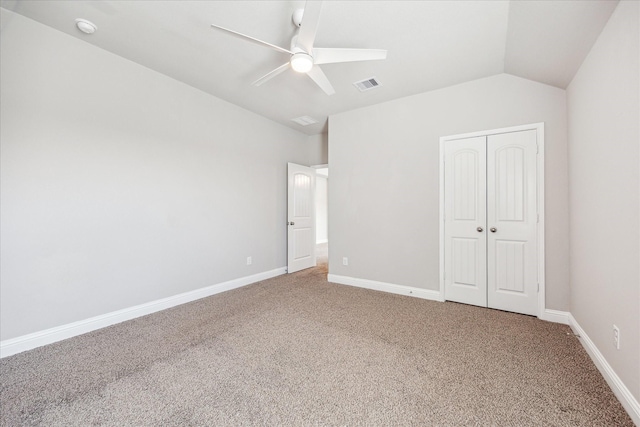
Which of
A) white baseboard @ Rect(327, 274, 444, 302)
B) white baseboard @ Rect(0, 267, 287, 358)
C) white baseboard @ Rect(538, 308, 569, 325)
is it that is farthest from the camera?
white baseboard @ Rect(327, 274, 444, 302)

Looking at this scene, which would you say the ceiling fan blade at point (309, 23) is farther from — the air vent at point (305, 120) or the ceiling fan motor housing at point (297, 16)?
the air vent at point (305, 120)

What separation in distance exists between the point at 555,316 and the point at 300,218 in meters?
3.85

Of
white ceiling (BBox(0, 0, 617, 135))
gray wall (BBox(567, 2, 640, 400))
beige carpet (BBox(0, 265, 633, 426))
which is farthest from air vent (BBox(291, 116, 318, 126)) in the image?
gray wall (BBox(567, 2, 640, 400))

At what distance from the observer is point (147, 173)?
2.98 m

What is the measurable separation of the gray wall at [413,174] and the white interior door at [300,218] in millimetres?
902

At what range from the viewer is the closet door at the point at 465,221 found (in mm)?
3109

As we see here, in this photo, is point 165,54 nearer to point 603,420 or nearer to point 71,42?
point 71,42

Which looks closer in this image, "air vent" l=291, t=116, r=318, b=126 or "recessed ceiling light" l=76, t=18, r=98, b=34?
"recessed ceiling light" l=76, t=18, r=98, b=34

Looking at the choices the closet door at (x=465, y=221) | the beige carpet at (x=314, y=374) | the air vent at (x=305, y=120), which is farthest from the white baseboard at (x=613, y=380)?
the air vent at (x=305, y=120)

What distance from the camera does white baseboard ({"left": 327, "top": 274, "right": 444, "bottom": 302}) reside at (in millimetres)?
3404

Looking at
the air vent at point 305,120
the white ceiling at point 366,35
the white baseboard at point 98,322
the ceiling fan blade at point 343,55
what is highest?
the air vent at point 305,120

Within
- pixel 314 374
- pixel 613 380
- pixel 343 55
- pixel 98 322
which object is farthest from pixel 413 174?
pixel 98 322

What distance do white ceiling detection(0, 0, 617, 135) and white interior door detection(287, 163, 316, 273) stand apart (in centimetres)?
199

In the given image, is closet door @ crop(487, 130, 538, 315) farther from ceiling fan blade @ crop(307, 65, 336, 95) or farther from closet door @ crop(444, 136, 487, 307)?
ceiling fan blade @ crop(307, 65, 336, 95)
